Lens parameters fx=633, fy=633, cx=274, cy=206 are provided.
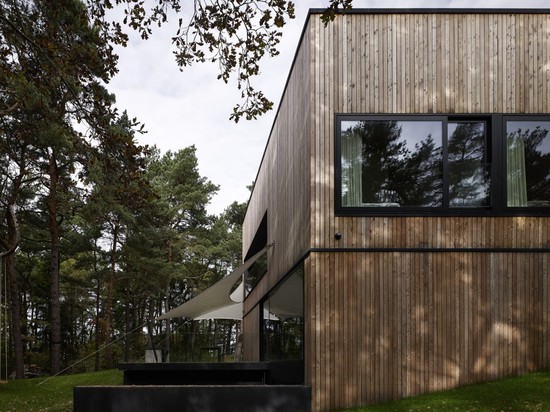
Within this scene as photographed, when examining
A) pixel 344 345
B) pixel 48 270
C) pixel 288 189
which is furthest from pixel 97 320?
pixel 344 345

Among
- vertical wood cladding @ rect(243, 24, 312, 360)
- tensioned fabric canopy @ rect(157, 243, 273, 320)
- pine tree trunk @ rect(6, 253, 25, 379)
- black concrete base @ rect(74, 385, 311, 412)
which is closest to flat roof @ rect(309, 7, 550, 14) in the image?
vertical wood cladding @ rect(243, 24, 312, 360)

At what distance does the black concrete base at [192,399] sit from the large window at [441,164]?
2.30 metres

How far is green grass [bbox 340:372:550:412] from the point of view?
5.73 metres

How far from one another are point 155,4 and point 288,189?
186 inches

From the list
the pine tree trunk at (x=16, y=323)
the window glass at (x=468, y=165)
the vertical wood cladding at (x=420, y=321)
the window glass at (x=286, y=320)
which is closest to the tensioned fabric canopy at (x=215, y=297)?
the window glass at (x=286, y=320)

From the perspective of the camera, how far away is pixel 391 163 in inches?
289

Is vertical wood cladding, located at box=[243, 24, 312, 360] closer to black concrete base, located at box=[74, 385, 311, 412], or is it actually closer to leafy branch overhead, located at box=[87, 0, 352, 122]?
black concrete base, located at box=[74, 385, 311, 412]

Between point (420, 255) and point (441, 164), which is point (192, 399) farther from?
point (441, 164)

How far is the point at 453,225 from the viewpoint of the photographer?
282 inches

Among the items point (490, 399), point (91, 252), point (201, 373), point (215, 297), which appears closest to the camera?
point (490, 399)

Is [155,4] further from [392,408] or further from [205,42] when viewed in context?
[392,408]

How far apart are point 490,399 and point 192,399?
3.40 meters

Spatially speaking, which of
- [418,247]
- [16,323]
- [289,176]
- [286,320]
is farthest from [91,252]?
[418,247]

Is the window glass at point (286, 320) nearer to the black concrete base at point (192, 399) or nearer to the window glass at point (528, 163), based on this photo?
the black concrete base at point (192, 399)
